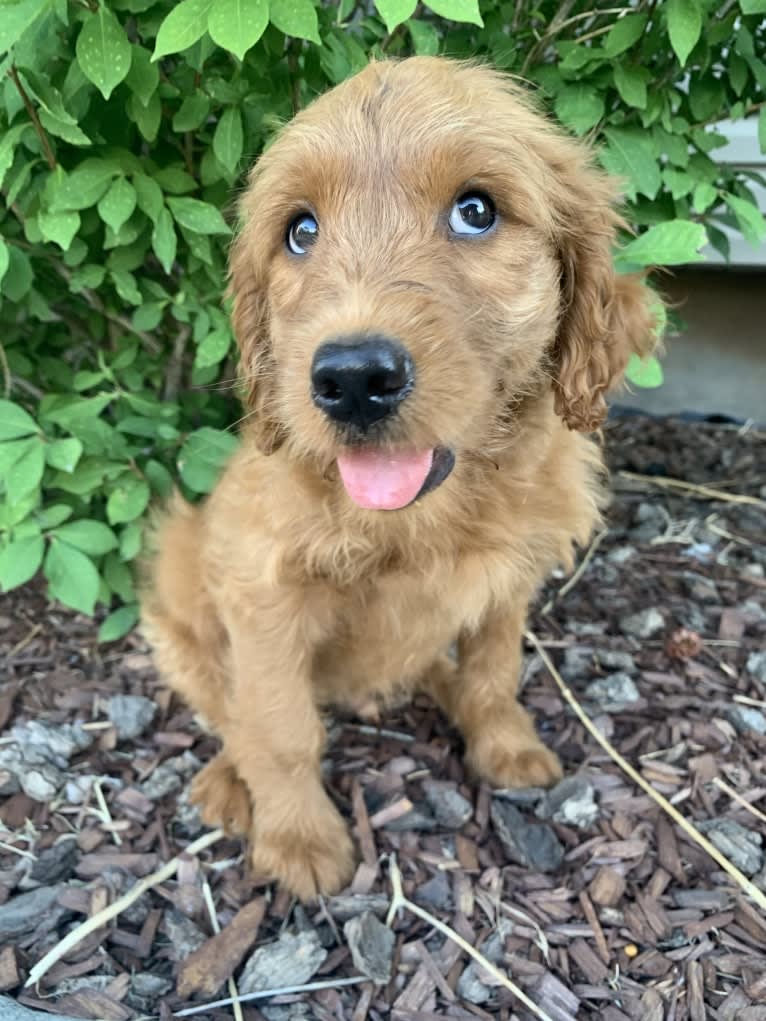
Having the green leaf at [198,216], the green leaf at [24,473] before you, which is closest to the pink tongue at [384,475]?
the green leaf at [198,216]

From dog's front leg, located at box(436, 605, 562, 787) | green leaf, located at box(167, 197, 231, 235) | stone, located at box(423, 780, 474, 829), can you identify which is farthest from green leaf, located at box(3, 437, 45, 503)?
stone, located at box(423, 780, 474, 829)

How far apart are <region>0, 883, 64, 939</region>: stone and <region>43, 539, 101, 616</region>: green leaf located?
782 mm

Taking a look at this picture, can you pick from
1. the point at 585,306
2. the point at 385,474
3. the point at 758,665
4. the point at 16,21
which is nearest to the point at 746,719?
the point at 758,665

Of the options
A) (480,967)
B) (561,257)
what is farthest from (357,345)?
(480,967)

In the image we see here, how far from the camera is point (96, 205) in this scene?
259cm

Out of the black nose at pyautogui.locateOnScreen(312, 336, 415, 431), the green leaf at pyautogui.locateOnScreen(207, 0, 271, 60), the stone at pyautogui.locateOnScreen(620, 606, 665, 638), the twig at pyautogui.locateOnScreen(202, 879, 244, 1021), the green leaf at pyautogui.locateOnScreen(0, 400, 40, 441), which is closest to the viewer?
the black nose at pyautogui.locateOnScreen(312, 336, 415, 431)

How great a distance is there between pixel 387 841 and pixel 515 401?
1.34 m

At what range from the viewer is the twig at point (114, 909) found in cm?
211

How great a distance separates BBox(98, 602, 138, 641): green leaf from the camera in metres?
3.15

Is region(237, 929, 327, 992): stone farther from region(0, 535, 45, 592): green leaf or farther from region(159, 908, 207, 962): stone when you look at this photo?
region(0, 535, 45, 592): green leaf

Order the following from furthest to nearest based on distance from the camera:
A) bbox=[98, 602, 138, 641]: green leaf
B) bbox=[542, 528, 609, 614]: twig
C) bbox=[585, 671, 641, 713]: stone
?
1. bbox=[542, 528, 609, 614]: twig
2. bbox=[98, 602, 138, 641]: green leaf
3. bbox=[585, 671, 641, 713]: stone

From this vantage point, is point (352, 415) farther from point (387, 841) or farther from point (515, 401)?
point (387, 841)

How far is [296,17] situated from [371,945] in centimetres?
215

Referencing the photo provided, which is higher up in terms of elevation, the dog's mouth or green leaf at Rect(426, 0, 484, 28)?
green leaf at Rect(426, 0, 484, 28)
